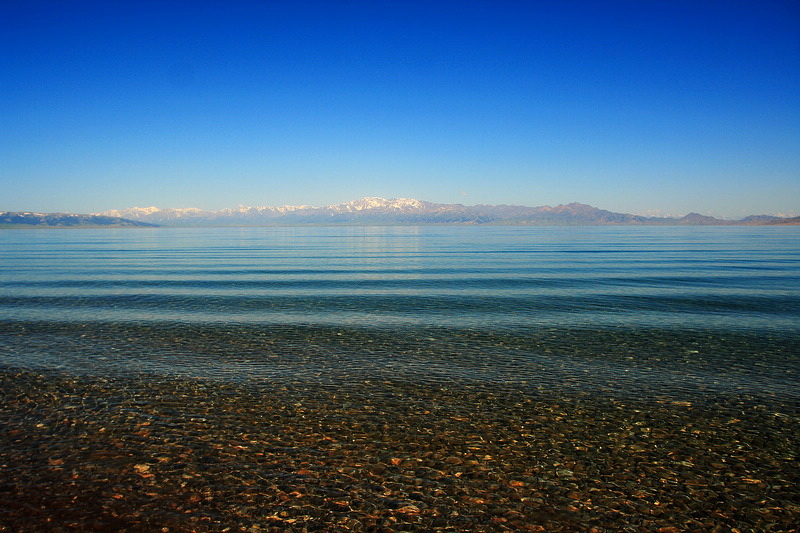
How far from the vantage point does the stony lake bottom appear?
746cm

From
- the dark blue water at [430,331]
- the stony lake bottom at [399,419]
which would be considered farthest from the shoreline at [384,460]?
the dark blue water at [430,331]

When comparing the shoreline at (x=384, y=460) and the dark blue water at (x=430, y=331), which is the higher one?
the dark blue water at (x=430, y=331)

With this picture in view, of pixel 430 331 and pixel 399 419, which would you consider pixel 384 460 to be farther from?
pixel 430 331

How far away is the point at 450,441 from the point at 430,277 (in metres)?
28.9

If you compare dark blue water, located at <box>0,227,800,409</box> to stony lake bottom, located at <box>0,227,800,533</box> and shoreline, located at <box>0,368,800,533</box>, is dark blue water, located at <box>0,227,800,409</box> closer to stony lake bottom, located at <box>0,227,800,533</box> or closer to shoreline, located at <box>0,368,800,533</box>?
stony lake bottom, located at <box>0,227,800,533</box>

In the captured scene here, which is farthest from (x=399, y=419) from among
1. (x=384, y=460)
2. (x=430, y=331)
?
(x=430, y=331)

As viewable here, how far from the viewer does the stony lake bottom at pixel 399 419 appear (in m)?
7.46

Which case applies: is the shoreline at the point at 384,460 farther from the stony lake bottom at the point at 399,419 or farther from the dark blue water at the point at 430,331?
the dark blue water at the point at 430,331

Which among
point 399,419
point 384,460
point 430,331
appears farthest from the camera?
point 430,331

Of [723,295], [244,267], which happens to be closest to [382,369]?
[723,295]

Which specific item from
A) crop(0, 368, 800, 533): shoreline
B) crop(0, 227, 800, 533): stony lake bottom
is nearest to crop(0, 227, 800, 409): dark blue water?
crop(0, 227, 800, 533): stony lake bottom

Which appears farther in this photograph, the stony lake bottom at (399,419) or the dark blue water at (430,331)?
the dark blue water at (430,331)

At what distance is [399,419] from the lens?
1090 cm

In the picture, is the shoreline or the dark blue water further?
the dark blue water
